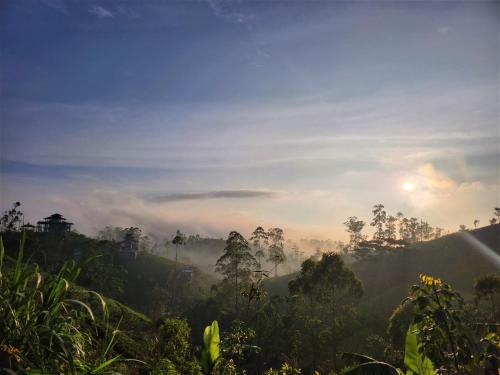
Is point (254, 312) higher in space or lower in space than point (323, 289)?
lower

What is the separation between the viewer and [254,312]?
49.9 metres

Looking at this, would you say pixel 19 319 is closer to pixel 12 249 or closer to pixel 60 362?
pixel 60 362

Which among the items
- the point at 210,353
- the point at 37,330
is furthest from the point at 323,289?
the point at 37,330

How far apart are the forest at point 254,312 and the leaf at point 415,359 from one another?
0.07 feet

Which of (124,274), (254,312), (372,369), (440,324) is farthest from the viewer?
(124,274)

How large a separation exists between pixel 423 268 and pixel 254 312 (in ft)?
143

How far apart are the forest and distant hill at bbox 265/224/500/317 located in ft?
1.13

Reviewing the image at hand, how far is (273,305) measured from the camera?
159ft

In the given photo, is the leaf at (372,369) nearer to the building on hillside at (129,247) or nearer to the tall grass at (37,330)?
the tall grass at (37,330)

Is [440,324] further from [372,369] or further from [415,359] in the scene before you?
[415,359]

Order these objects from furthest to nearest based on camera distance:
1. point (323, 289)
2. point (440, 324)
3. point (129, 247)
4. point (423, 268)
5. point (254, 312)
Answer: point (129, 247)
point (423, 268)
point (254, 312)
point (323, 289)
point (440, 324)

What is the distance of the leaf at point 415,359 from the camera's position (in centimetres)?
782

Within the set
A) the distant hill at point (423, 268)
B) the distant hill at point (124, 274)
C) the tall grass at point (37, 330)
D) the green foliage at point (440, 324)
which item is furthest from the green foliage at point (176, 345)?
the distant hill at point (423, 268)

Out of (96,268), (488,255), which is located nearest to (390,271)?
(488,255)
